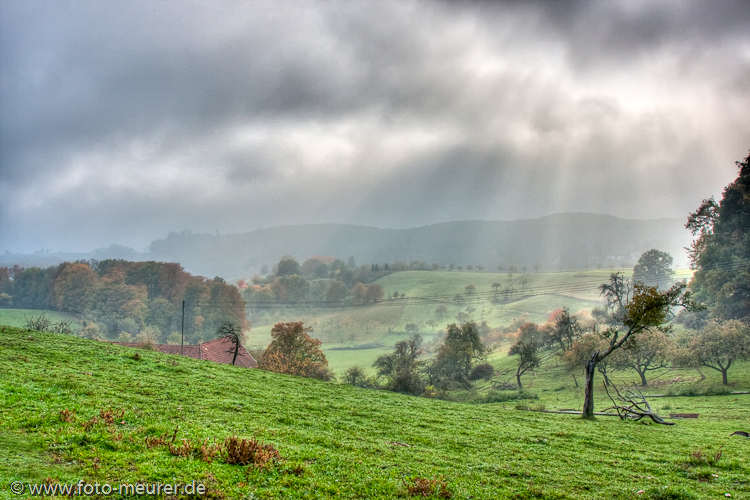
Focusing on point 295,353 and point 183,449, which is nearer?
point 183,449

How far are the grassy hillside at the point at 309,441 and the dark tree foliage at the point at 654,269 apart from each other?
148m

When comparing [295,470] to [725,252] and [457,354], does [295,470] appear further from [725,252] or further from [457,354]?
[725,252]

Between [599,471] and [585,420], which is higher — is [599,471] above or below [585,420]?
above

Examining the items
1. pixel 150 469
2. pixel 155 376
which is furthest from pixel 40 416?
pixel 155 376

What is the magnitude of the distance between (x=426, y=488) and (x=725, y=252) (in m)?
110

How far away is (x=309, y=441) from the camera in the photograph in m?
15.7

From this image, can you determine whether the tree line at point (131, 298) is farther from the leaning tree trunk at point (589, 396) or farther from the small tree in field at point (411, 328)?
the leaning tree trunk at point (589, 396)

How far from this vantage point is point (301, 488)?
412 inches

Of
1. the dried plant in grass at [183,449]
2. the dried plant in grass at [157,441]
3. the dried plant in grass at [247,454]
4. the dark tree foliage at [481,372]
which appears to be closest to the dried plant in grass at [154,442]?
the dried plant in grass at [157,441]

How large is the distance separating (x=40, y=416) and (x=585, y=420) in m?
31.5

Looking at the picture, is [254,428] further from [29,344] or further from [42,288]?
[42,288]

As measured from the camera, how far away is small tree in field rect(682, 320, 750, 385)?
52.9m

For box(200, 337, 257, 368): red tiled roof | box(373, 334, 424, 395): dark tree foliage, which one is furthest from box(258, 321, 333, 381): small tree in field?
Answer: box(373, 334, 424, 395): dark tree foliage

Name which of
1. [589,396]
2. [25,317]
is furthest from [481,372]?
[25,317]
